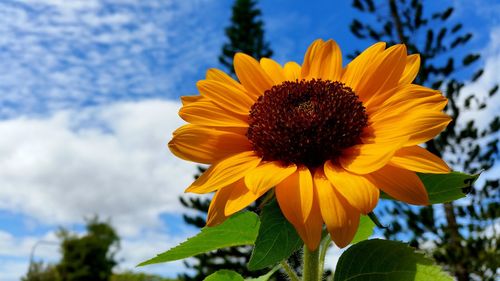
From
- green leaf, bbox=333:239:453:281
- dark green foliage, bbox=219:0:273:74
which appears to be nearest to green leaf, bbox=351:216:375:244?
green leaf, bbox=333:239:453:281

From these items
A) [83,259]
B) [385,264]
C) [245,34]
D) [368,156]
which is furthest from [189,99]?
[83,259]

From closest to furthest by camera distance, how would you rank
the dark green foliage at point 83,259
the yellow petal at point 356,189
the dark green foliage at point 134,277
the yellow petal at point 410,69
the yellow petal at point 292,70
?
the yellow petal at point 356,189 < the yellow petal at point 410,69 < the yellow petal at point 292,70 < the dark green foliage at point 83,259 < the dark green foliage at point 134,277

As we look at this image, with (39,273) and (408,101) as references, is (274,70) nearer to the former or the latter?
(408,101)

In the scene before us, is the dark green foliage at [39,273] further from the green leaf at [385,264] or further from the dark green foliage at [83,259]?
the green leaf at [385,264]

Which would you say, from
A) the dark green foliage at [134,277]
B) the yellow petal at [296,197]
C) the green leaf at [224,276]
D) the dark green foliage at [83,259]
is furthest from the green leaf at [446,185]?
the dark green foliage at [134,277]

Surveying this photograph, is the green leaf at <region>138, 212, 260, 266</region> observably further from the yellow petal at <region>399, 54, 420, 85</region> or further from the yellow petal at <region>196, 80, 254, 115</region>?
the yellow petal at <region>399, 54, 420, 85</region>

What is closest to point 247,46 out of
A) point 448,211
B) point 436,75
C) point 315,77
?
point 436,75

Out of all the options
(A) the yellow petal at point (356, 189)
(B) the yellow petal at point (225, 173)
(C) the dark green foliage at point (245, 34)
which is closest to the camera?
(A) the yellow petal at point (356, 189)
